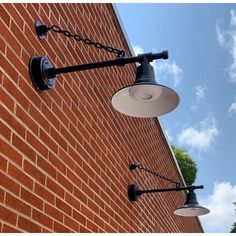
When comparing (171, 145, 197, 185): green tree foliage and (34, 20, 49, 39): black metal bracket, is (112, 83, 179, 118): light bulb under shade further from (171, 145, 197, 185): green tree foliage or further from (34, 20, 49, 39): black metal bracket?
(171, 145, 197, 185): green tree foliage

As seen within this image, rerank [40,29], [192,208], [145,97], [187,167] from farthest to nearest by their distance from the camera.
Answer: [187,167], [192,208], [145,97], [40,29]

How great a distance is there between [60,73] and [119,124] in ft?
6.36

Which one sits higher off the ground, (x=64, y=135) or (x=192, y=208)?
(x=192, y=208)

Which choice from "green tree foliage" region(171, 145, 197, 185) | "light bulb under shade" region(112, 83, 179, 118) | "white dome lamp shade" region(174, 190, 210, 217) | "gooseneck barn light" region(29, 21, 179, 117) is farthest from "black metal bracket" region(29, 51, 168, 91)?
"green tree foliage" region(171, 145, 197, 185)

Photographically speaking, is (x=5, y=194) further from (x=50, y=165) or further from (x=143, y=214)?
(x=143, y=214)

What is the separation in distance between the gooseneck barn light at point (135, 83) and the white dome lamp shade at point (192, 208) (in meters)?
3.07

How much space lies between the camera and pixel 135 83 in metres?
3.04

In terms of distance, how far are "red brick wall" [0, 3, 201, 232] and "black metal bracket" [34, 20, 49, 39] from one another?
55mm

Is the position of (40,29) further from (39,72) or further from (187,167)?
(187,167)

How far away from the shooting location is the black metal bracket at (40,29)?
9.70ft

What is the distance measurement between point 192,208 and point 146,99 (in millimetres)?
3267

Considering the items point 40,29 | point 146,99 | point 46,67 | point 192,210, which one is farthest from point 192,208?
point 40,29

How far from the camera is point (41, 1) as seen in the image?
10.1 ft

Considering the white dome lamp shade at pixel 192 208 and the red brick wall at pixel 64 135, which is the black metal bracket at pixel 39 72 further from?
the white dome lamp shade at pixel 192 208
